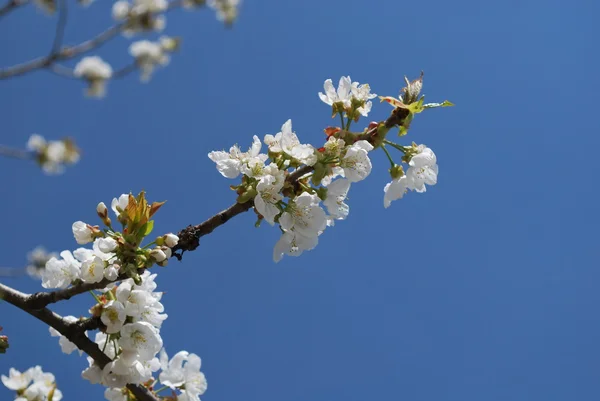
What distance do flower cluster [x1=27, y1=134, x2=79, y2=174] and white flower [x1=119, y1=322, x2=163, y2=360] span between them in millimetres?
1294

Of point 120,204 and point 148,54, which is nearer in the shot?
point 120,204

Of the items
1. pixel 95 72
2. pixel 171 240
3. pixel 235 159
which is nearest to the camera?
pixel 171 240

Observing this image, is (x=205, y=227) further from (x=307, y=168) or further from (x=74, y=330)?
(x=74, y=330)

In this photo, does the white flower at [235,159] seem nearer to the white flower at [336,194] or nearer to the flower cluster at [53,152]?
the white flower at [336,194]

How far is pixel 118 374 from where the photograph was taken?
1957 millimetres

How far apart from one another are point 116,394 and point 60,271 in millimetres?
552

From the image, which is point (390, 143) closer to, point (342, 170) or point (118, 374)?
point (342, 170)

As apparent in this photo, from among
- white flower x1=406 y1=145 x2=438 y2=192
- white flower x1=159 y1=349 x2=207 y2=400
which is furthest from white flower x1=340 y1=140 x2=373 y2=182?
white flower x1=159 y1=349 x2=207 y2=400

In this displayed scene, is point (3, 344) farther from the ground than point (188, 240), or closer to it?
closer to it

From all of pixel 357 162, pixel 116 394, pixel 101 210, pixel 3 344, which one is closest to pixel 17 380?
pixel 3 344

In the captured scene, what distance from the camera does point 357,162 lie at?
1.87m

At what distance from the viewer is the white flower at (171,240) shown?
177 cm

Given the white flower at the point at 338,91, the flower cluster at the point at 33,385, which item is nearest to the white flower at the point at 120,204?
the white flower at the point at 338,91

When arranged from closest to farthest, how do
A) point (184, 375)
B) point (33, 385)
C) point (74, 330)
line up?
point (74, 330), point (184, 375), point (33, 385)
